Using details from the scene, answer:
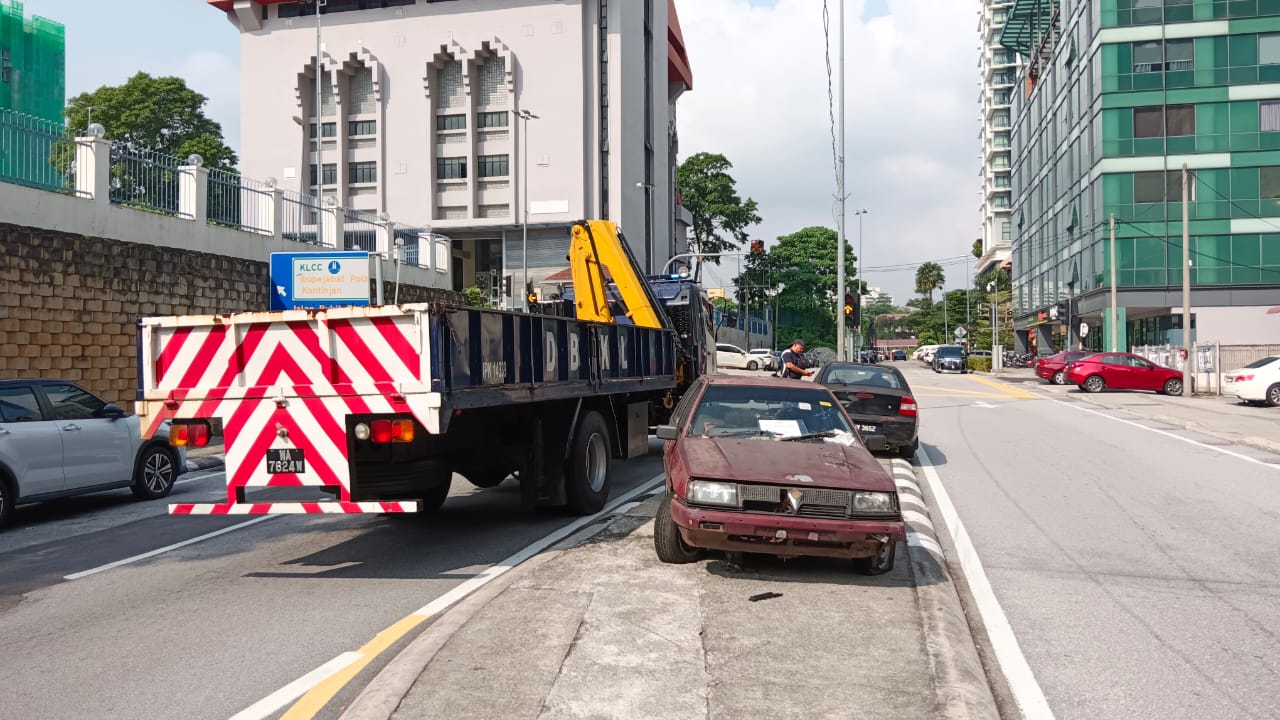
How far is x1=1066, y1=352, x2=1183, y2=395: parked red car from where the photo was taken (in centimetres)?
3372

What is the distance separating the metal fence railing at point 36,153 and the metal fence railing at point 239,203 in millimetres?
3200

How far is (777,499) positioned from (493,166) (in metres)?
49.9

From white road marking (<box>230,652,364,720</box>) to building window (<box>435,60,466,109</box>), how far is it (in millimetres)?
52826

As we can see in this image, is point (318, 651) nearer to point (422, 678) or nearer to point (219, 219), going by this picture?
point (422, 678)

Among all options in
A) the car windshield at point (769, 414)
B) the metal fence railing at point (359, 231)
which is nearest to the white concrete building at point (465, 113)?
the metal fence railing at point (359, 231)

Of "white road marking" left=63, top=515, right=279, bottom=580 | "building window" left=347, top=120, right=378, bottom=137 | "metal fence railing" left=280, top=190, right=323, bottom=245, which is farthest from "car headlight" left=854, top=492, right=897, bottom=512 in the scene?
"building window" left=347, top=120, right=378, bottom=137

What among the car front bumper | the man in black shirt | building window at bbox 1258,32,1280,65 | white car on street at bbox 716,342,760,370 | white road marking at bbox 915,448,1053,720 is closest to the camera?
white road marking at bbox 915,448,1053,720

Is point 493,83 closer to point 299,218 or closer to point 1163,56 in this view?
point 299,218

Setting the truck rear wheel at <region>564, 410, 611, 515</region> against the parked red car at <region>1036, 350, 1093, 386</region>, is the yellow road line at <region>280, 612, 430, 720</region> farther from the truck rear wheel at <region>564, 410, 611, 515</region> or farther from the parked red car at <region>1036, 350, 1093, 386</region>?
the parked red car at <region>1036, 350, 1093, 386</region>

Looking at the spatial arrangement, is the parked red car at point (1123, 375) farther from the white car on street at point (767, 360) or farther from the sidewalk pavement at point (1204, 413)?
the white car on street at point (767, 360)

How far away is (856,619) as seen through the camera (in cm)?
569

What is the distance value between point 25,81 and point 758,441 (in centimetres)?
8221

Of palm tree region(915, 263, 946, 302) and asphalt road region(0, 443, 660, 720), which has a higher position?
palm tree region(915, 263, 946, 302)

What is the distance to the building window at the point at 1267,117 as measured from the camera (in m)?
47.1
